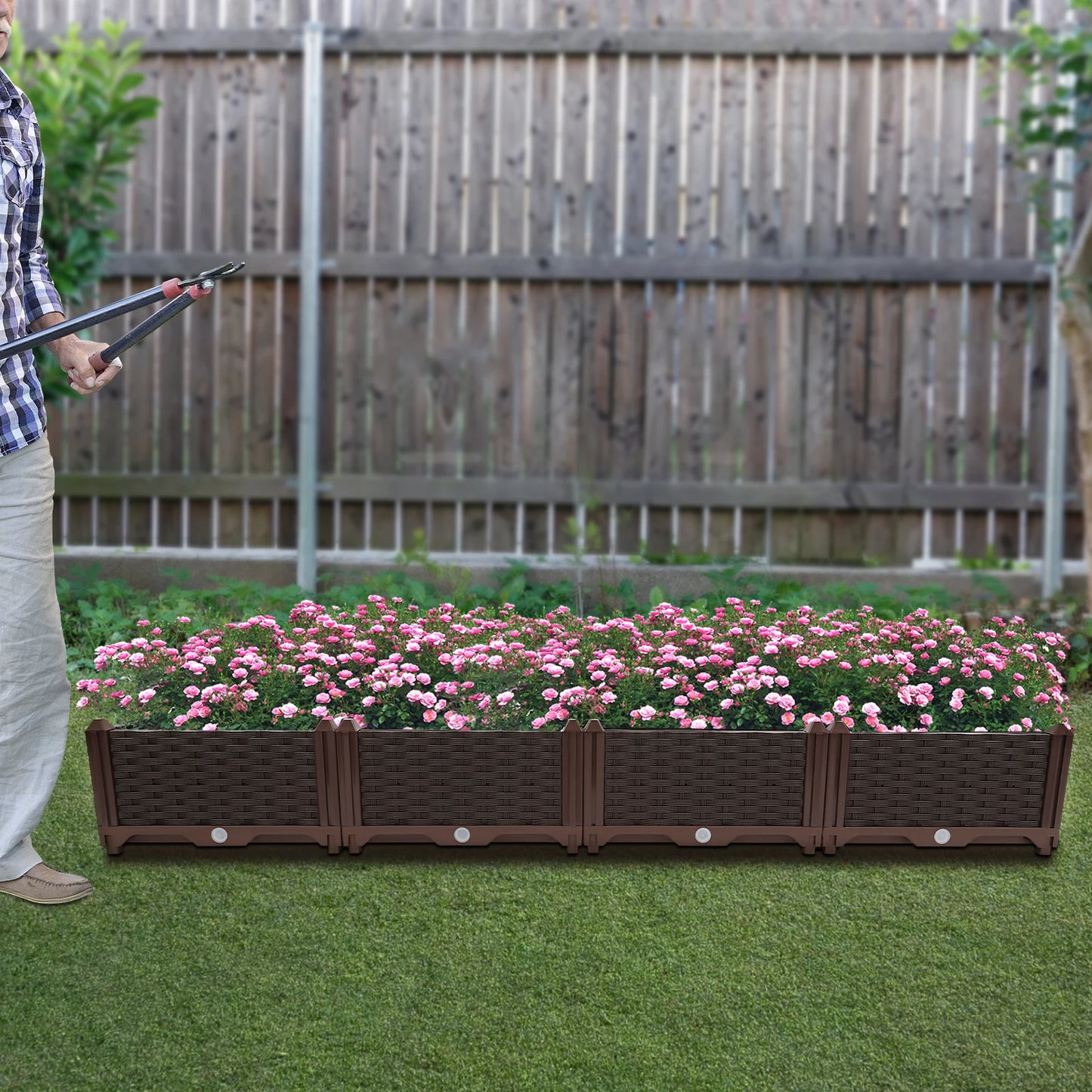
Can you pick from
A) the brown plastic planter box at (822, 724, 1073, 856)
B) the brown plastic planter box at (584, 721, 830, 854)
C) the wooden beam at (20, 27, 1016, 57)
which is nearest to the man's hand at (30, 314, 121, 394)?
the brown plastic planter box at (584, 721, 830, 854)

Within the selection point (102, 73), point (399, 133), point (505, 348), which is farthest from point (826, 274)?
point (102, 73)

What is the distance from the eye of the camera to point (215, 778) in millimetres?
2418

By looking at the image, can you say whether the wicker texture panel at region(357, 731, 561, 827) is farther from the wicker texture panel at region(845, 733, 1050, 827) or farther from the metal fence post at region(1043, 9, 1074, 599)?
the metal fence post at region(1043, 9, 1074, 599)

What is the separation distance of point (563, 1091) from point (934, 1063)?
1.84ft

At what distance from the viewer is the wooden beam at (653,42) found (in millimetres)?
4668

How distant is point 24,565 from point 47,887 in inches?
24.4

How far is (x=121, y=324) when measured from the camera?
4.93 m

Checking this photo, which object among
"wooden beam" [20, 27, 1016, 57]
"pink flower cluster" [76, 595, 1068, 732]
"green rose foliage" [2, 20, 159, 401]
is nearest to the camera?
"pink flower cluster" [76, 595, 1068, 732]

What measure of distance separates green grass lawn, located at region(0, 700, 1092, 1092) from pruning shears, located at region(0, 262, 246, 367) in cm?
104

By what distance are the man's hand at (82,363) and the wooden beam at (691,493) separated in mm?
2501

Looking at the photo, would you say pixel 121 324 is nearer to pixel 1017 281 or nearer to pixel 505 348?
pixel 505 348

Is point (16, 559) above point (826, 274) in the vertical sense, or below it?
below

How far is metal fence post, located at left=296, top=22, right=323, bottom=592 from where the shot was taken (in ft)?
15.5

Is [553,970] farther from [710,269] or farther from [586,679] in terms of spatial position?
[710,269]
